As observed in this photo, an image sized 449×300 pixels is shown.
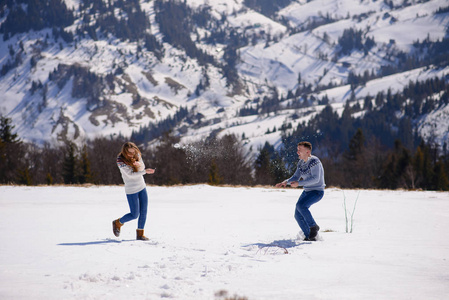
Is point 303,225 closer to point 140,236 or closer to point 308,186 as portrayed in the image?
point 308,186

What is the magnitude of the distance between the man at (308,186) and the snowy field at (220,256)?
1.36 ft

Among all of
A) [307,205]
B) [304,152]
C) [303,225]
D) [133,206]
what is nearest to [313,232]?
[303,225]

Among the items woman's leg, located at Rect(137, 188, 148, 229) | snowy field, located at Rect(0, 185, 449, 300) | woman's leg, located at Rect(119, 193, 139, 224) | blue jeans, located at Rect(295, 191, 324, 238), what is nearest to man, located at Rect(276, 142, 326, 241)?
blue jeans, located at Rect(295, 191, 324, 238)

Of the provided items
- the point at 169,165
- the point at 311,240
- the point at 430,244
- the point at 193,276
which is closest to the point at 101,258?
the point at 193,276

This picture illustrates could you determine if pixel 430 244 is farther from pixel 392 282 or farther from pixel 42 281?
pixel 42 281

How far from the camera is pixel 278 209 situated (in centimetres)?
1405

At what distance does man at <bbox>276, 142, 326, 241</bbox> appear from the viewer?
762 centimetres

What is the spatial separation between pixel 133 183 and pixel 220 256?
8.66 ft

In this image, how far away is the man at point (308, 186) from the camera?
25.0 ft

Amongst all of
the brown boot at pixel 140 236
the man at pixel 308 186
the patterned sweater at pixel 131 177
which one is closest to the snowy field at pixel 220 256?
the brown boot at pixel 140 236

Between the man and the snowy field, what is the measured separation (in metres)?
0.41

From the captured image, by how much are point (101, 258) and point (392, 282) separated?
182 inches

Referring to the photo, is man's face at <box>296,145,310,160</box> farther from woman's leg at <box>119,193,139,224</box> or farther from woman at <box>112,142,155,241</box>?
woman's leg at <box>119,193,139,224</box>

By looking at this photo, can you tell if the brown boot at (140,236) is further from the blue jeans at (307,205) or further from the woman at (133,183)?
the blue jeans at (307,205)
